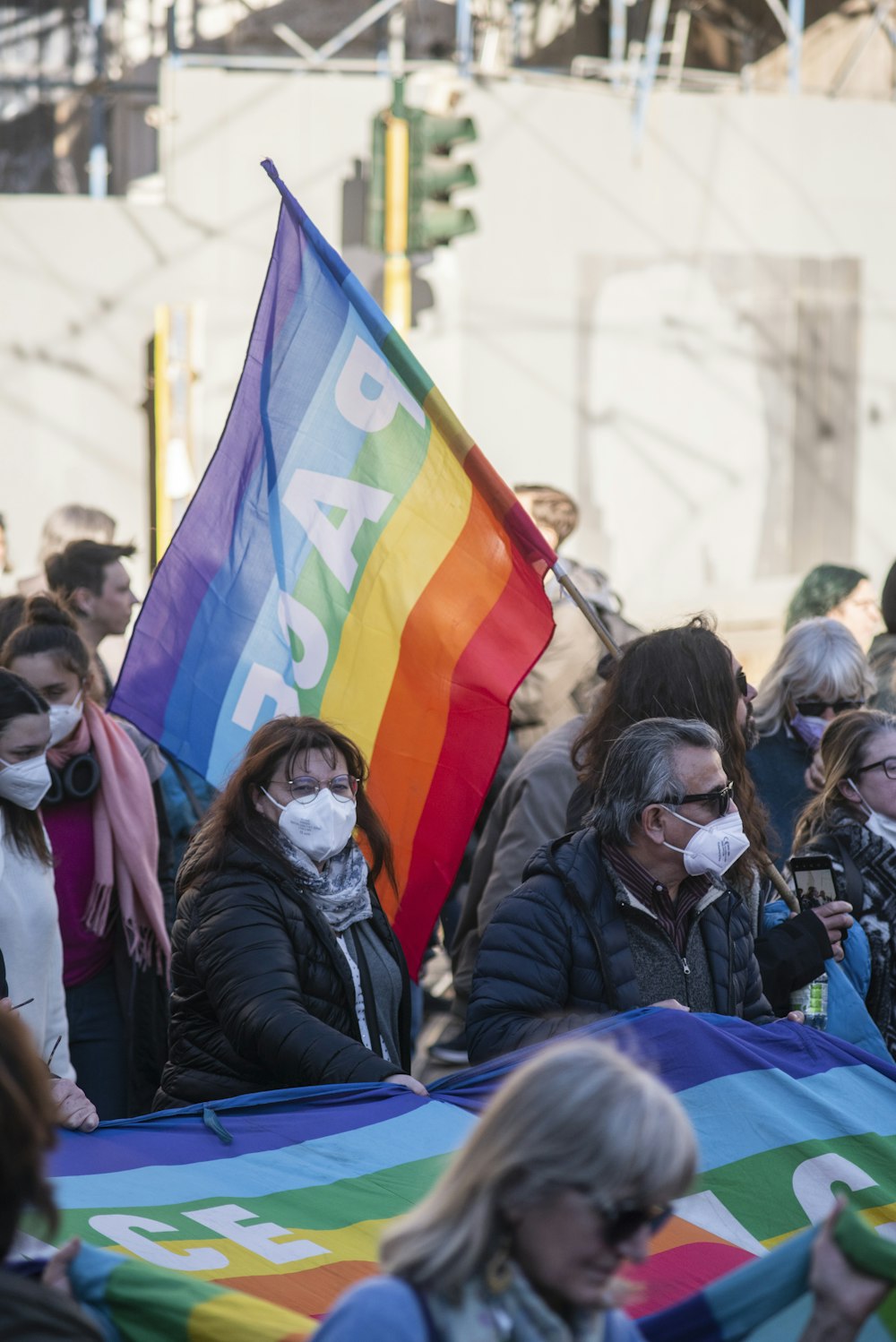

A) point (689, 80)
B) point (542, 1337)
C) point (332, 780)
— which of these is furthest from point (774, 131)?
point (542, 1337)

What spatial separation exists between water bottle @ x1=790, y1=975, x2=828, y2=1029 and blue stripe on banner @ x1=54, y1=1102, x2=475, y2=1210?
1.29 metres

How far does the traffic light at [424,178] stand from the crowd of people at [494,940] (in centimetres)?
622

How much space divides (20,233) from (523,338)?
4.04m

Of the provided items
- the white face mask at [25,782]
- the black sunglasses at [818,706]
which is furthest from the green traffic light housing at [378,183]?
the white face mask at [25,782]

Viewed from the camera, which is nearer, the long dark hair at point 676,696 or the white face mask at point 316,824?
the white face mask at point 316,824

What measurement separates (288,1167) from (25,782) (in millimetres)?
1438

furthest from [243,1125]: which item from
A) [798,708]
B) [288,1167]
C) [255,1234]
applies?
[798,708]

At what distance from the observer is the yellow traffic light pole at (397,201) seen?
11203 millimetres

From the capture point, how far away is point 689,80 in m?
17.1

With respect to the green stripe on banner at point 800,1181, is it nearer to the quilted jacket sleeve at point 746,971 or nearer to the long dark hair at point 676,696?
the quilted jacket sleeve at point 746,971

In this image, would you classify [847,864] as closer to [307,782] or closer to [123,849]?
[307,782]

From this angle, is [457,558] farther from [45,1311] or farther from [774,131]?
[774,131]

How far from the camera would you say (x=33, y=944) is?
15.0ft

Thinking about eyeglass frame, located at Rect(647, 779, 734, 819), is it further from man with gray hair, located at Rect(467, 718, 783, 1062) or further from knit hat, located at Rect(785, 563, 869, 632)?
knit hat, located at Rect(785, 563, 869, 632)
